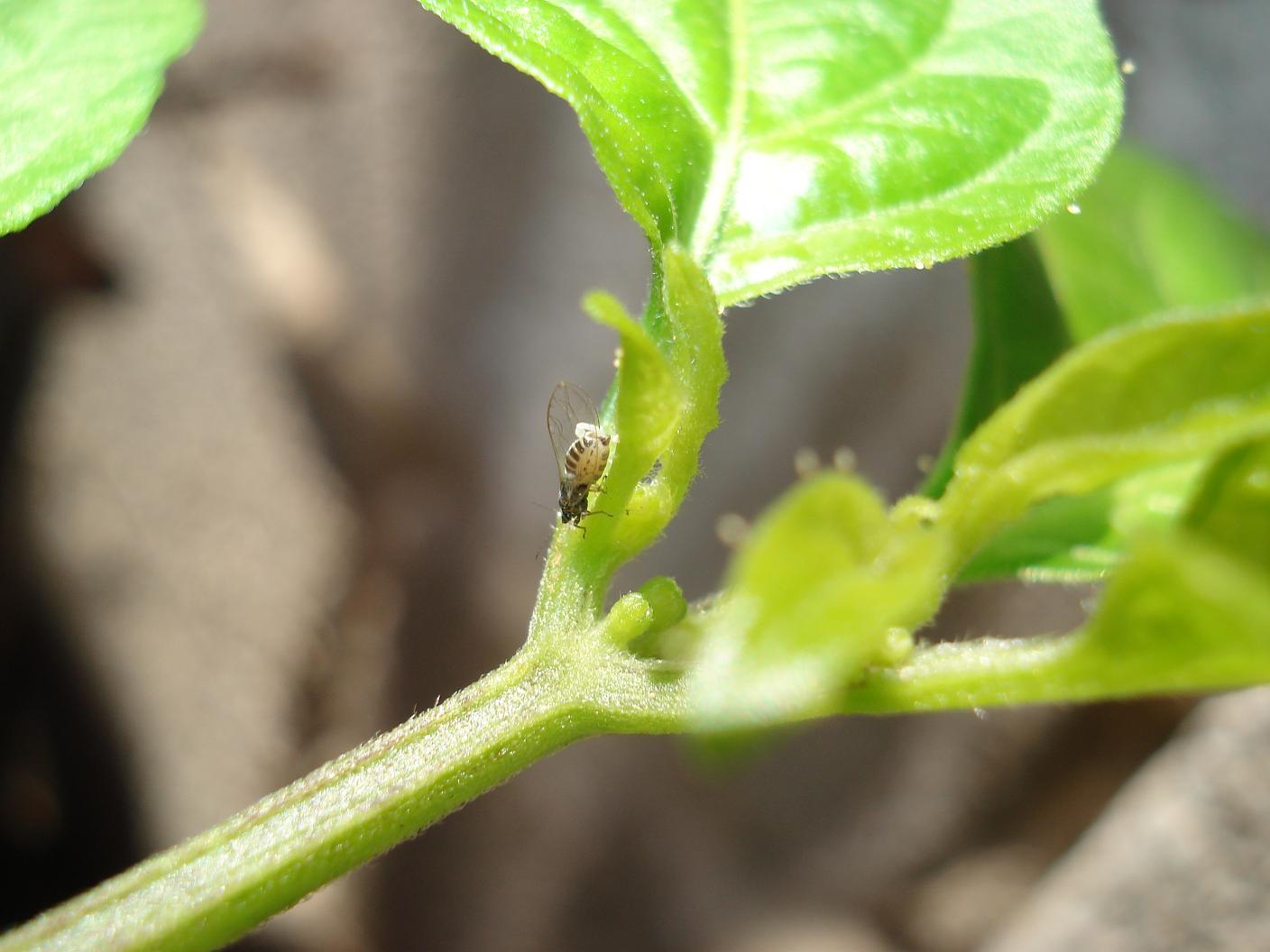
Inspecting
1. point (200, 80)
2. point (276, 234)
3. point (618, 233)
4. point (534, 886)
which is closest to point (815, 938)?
point (534, 886)

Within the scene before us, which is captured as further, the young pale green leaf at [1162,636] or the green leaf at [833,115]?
the green leaf at [833,115]

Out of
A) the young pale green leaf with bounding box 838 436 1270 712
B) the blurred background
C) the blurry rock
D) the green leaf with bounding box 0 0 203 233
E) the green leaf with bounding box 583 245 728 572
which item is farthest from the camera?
the blurred background

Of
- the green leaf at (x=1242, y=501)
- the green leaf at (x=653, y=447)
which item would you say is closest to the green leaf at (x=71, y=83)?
the green leaf at (x=653, y=447)

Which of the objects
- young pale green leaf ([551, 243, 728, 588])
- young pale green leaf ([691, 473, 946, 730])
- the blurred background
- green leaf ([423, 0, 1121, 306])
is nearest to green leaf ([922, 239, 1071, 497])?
green leaf ([423, 0, 1121, 306])

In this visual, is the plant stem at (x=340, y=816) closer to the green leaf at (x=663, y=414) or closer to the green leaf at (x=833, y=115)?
the green leaf at (x=663, y=414)

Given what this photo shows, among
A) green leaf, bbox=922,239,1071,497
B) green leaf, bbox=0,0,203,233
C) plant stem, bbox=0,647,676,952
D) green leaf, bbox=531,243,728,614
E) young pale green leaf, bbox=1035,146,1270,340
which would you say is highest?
green leaf, bbox=0,0,203,233

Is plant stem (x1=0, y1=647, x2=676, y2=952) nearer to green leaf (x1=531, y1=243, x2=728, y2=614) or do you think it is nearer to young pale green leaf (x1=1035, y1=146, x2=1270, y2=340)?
green leaf (x1=531, y1=243, x2=728, y2=614)
